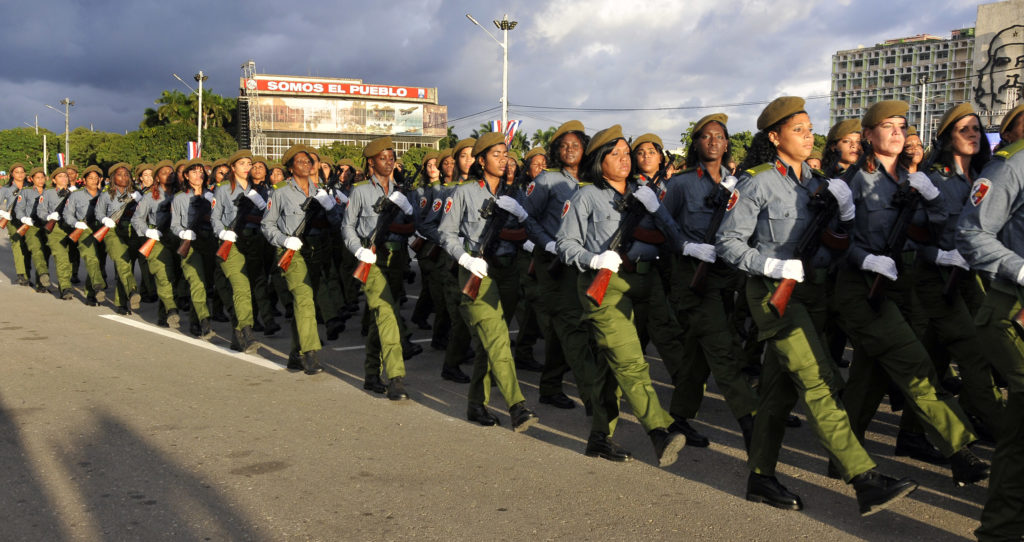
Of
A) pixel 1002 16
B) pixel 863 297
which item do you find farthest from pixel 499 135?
pixel 1002 16

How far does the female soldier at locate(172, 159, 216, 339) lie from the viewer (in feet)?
31.0

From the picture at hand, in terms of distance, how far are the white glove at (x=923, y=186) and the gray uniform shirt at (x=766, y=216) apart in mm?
541

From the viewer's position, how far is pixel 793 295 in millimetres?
4301

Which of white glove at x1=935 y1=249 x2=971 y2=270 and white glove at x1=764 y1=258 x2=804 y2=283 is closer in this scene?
white glove at x1=764 y1=258 x2=804 y2=283

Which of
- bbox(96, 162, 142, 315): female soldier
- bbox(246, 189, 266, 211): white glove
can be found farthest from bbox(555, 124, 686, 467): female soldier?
bbox(96, 162, 142, 315): female soldier

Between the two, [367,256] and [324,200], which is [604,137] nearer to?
[367,256]

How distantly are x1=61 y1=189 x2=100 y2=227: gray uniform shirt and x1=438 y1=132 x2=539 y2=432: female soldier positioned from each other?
8.30m

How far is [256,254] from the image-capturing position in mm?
9938

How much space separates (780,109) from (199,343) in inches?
262

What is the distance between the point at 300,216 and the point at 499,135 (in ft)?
8.98

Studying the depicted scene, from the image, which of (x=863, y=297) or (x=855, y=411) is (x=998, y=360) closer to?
(x=863, y=297)

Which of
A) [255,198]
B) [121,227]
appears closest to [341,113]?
[121,227]

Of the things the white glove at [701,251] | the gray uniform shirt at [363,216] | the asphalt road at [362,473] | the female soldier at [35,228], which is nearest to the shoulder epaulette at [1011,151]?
the asphalt road at [362,473]

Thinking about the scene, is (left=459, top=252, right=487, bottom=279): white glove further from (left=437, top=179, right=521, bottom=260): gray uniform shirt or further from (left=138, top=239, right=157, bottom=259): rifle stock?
(left=138, top=239, right=157, bottom=259): rifle stock
